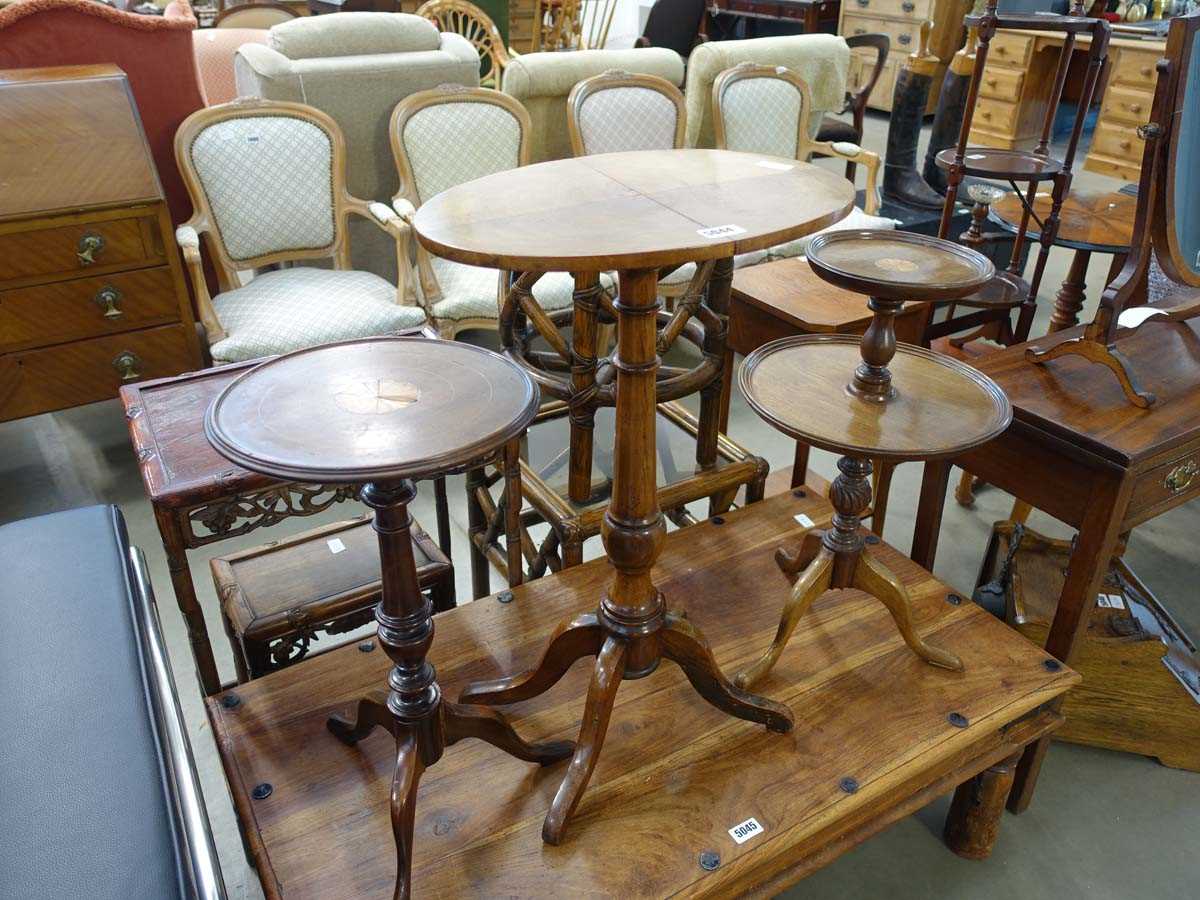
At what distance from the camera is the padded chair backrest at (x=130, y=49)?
108 inches

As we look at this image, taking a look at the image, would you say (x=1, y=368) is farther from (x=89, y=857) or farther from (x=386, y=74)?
(x=89, y=857)

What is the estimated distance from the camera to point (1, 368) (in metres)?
2.46

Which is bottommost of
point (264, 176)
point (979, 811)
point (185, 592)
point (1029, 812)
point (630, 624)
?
point (1029, 812)

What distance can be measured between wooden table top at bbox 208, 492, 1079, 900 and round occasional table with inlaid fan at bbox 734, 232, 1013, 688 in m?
0.09

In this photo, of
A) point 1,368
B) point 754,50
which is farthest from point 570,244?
point 754,50

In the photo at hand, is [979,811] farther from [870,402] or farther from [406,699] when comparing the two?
[406,699]

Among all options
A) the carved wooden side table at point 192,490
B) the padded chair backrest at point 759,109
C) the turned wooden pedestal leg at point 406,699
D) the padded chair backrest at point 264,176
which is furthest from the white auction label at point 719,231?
the padded chair backrest at point 759,109

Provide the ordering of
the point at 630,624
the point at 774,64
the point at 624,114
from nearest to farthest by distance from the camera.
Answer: the point at 630,624, the point at 624,114, the point at 774,64

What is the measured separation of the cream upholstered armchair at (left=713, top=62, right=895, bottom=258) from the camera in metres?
3.45

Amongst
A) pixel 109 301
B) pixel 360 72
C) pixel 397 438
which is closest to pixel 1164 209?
pixel 397 438

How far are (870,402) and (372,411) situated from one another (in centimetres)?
78

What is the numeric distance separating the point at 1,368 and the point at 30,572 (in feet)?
4.47

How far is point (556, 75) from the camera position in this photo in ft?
10.9

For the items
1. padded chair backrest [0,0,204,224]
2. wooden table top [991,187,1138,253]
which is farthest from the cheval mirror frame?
padded chair backrest [0,0,204,224]
